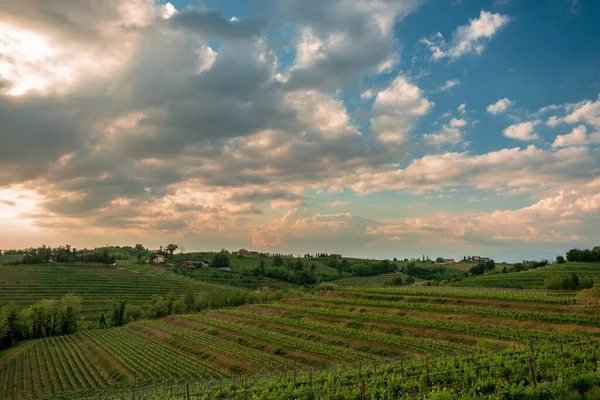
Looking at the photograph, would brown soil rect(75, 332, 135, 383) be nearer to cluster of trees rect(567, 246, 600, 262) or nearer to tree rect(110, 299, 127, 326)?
tree rect(110, 299, 127, 326)

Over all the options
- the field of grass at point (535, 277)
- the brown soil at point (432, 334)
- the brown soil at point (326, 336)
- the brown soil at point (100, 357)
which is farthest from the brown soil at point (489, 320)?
the brown soil at point (100, 357)

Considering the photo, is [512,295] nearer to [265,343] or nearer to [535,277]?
[265,343]

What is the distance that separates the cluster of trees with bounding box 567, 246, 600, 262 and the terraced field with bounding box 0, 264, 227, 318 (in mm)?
127465

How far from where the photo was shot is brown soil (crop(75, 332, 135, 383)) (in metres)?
57.4

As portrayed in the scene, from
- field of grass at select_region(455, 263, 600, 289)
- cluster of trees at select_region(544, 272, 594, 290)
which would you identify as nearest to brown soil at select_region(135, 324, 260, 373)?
cluster of trees at select_region(544, 272, 594, 290)

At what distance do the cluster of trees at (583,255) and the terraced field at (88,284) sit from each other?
127 m

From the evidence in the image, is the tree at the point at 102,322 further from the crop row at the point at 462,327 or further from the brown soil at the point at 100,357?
the crop row at the point at 462,327

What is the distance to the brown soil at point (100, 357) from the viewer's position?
5741cm

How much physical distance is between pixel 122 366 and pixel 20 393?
13.6 m

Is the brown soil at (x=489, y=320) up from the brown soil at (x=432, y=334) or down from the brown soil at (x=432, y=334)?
up

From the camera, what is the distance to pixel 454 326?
5444 cm

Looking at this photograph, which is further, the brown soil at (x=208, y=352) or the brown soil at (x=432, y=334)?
the brown soil at (x=208, y=352)

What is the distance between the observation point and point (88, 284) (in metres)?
162

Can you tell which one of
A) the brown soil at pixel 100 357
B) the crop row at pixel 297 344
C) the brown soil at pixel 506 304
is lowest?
the brown soil at pixel 100 357
